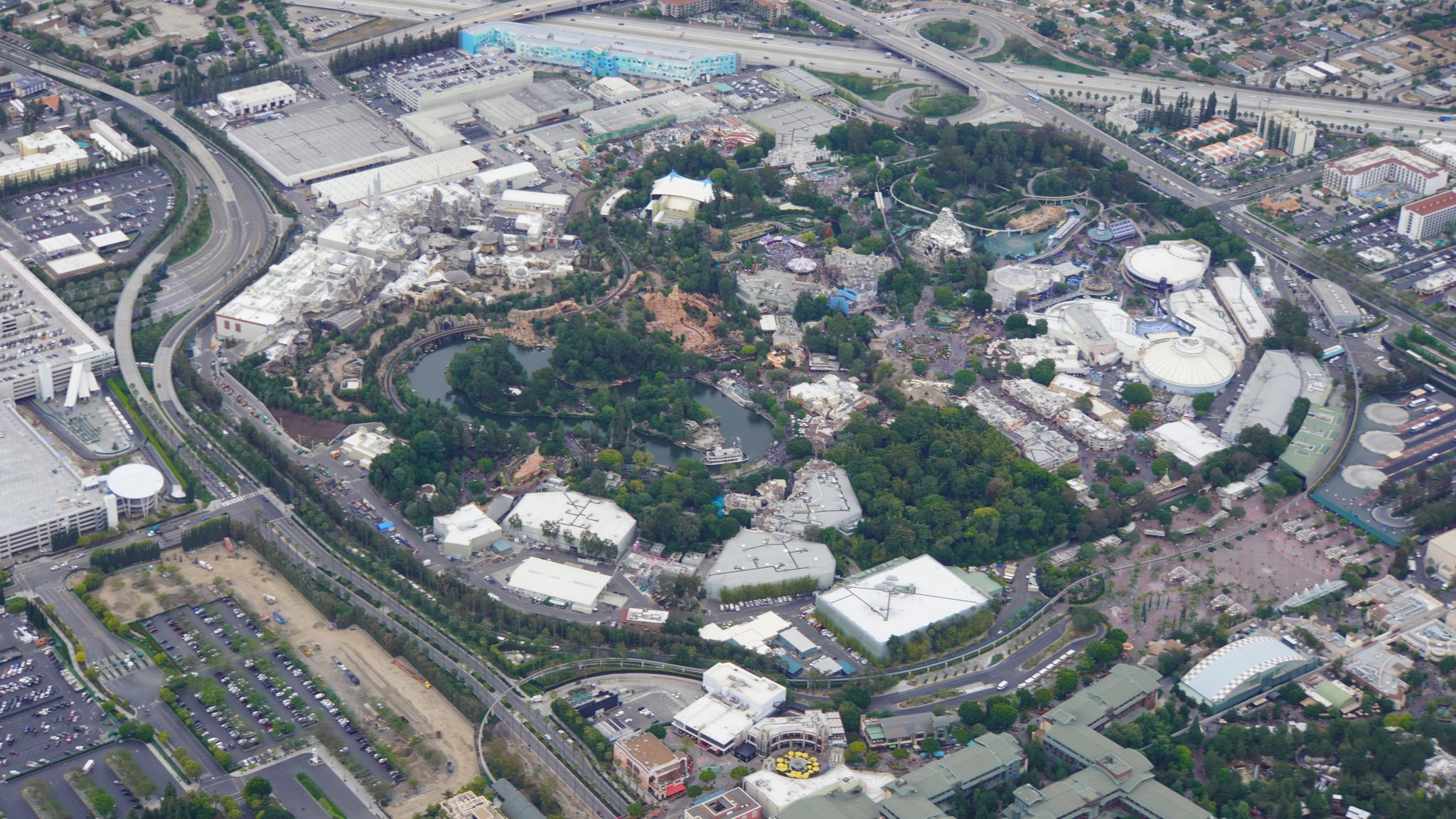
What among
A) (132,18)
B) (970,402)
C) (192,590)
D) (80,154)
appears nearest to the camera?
(192,590)

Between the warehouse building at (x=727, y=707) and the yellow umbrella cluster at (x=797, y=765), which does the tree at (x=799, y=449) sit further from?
the yellow umbrella cluster at (x=797, y=765)

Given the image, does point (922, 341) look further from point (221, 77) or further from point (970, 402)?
point (221, 77)

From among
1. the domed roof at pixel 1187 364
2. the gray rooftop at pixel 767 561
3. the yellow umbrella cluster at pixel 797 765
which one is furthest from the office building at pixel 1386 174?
the yellow umbrella cluster at pixel 797 765

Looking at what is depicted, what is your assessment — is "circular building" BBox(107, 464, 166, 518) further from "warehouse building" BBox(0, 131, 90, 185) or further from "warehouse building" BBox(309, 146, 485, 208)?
"warehouse building" BBox(0, 131, 90, 185)

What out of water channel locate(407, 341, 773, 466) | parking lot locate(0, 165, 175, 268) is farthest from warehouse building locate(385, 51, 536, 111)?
water channel locate(407, 341, 773, 466)

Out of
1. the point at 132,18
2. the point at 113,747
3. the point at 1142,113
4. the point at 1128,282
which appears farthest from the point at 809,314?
the point at 132,18
